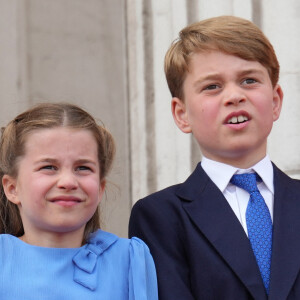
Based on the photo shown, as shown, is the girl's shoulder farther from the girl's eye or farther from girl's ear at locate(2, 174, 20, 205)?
the girl's eye

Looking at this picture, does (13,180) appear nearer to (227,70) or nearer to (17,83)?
(227,70)

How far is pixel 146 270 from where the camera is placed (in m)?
2.42

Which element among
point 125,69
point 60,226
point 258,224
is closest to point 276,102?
point 258,224

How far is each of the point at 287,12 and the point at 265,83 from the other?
3.23 feet

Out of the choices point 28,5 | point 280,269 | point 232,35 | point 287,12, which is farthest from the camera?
point 28,5

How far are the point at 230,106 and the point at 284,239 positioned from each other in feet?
1.35

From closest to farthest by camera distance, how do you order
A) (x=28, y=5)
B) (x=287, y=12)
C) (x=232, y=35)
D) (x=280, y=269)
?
(x=280, y=269), (x=232, y=35), (x=287, y=12), (x=28, y=5)

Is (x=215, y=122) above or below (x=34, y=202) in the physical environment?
above

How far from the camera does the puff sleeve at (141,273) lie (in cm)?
236

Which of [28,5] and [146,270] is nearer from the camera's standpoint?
[146,270]

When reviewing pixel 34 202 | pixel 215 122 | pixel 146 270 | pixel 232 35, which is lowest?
pixel 146 270

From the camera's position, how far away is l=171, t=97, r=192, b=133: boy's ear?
2.66m

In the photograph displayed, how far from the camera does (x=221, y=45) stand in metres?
2.54

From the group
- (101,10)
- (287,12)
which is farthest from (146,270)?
(101,10)
